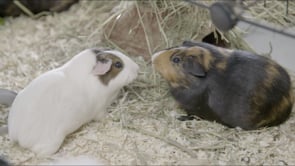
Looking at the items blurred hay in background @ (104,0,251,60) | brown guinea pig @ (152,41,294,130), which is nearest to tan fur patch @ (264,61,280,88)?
brown guinea pig @ (152,41,294,130)

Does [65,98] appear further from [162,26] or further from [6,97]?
[162,26]

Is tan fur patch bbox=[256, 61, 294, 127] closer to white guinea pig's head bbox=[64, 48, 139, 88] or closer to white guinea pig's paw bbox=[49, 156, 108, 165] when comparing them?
white guinea pig's head bbox=[64, 48, 139, 88]

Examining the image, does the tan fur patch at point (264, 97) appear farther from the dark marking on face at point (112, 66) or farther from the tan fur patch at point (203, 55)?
the dark marking on face at point (112, 66)

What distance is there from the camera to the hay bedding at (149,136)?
2.53 metres

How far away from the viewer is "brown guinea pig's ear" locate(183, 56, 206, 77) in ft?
8.50

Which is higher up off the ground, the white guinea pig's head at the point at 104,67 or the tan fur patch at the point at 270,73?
the white guinea pig's head at the point at 104,67

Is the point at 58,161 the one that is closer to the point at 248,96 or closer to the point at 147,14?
the point at 248,96

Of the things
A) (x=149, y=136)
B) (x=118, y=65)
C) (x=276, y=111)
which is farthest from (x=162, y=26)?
(x=276, y=111)

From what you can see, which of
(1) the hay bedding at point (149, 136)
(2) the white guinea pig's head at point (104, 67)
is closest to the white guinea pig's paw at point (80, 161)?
(1) the hay bedding at point (149, 136)

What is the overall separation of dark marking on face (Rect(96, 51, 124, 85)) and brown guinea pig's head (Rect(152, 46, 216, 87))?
18 cm

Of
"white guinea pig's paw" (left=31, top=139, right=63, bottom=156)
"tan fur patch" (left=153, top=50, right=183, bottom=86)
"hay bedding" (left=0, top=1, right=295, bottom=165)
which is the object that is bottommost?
"hay bedding" (left=0, top=1, right=295, bottom=165)

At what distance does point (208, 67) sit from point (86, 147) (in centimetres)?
67

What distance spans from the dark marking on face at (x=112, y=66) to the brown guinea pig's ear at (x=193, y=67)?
13.3 inches

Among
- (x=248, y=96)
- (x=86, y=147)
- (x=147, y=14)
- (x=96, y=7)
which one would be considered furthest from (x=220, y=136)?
→ (x=96, y=7)
